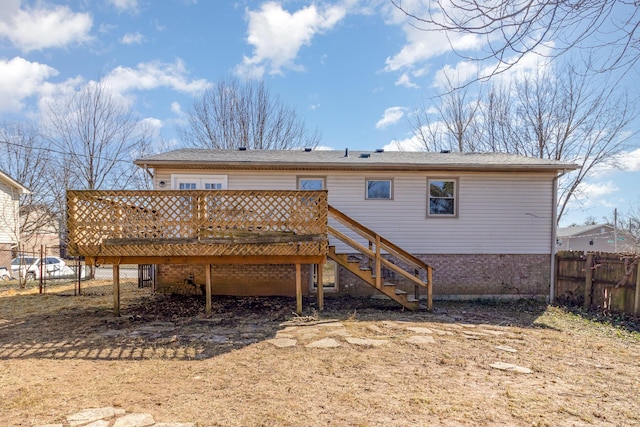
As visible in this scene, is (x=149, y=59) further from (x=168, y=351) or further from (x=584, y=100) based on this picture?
(x=584, y=100)

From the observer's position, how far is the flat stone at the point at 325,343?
527 cm

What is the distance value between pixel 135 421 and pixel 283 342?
2718mm

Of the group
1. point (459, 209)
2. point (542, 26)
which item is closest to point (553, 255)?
point (459, 209)

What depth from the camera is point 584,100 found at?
16328 mm

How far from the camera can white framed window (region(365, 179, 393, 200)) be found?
9477mm

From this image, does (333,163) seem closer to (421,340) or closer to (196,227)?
(196,227)

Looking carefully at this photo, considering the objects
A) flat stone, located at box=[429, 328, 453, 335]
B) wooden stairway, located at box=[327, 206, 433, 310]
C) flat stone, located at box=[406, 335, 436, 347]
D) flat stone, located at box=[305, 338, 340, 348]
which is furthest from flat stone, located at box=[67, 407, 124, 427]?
wooden stairway, located at box=[327, 206, 433, 310]

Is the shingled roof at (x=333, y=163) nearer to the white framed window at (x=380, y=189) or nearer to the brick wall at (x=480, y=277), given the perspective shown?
the white framed window at (x=380, y=189)

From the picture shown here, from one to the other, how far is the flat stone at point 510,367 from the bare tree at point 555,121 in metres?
13.7

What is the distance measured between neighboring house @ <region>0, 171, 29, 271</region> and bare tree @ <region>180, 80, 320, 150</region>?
8.99 metres

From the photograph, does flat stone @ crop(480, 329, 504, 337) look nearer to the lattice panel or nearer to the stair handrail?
the stair handrail

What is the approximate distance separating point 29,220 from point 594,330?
90.6ft

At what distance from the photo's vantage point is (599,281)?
8.43m

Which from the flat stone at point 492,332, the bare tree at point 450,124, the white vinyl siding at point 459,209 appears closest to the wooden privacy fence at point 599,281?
the white vinyl siding at point 459,209
